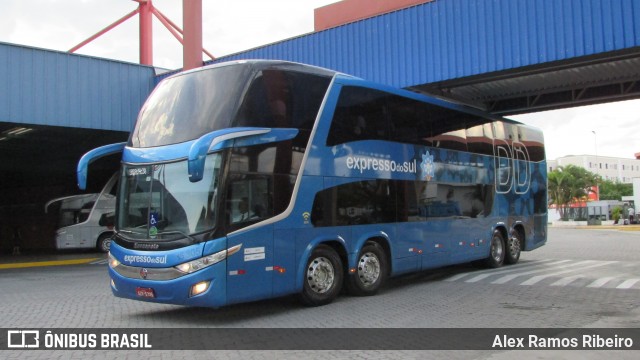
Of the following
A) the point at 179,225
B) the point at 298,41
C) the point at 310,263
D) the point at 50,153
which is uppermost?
the point at 298,41

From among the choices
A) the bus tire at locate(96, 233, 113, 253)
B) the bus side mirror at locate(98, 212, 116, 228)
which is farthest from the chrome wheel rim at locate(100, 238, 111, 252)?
the bus side mirror at locate(98, 212, 116, 228)

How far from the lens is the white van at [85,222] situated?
25766 mm

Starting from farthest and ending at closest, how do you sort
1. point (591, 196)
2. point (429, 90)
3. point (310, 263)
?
point (591, 196)
point (429, 90)
point (310, 263)

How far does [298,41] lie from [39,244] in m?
26.0

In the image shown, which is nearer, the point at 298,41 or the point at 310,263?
the point at 310,263

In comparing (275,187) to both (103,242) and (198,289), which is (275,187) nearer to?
(198,289)

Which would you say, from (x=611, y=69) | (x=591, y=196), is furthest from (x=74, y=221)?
(x=591, y=196)

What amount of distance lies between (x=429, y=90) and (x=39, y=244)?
28.6m

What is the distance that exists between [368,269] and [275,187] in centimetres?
291

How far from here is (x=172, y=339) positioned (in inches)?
290

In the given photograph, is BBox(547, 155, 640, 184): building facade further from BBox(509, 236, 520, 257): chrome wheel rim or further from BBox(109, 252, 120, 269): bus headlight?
BBox(109, 252, 120, 269): bus headlight

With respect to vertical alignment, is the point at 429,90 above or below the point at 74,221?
above

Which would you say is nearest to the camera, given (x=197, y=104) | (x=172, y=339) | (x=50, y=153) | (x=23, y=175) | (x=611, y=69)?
(x=172, y=339)

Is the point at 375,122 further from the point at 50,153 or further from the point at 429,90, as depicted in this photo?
the point at 50,153
